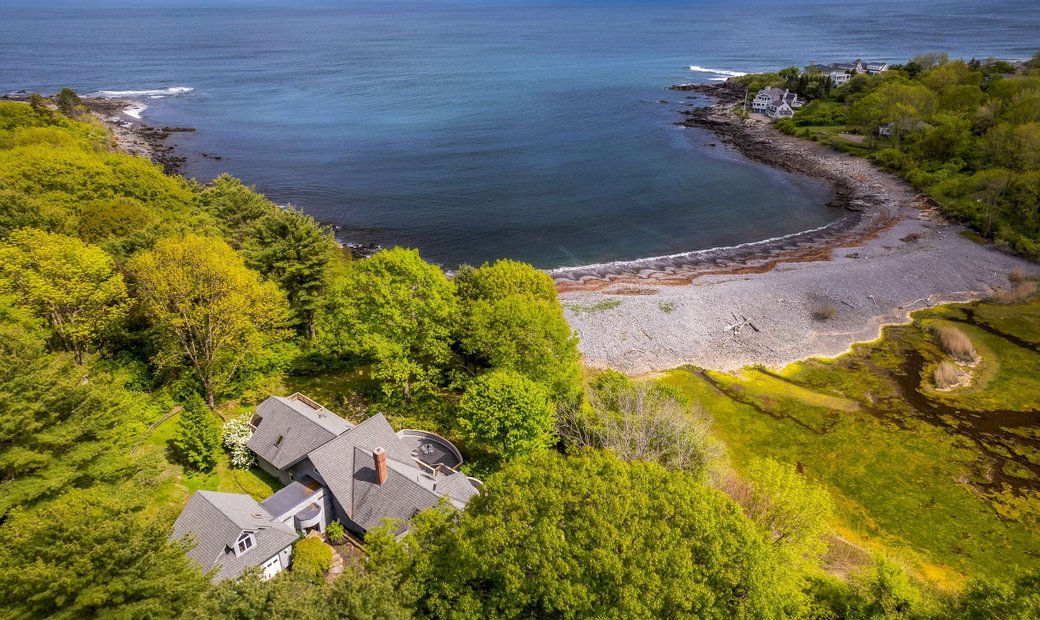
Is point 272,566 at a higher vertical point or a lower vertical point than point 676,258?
lower

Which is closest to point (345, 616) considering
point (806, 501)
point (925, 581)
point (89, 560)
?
point (89, 560)

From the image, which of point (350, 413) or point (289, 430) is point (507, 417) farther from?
point (289, 430)

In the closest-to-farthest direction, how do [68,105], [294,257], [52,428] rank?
1. [52,428]
2. [294,257]
3. [68,105]

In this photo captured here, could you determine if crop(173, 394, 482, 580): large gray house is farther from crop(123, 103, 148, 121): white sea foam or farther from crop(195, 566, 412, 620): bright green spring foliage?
crop(123, 103, 148, 121): white sea foam

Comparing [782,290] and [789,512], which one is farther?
[782,290]

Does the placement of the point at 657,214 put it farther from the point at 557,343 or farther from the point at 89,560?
the point at 89,560

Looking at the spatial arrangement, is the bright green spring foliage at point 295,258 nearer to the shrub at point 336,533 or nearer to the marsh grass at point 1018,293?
the shrub at point 336,533

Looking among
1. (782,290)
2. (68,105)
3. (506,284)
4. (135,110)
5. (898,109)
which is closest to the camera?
(506,284)

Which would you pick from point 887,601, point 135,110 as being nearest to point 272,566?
point 887,601

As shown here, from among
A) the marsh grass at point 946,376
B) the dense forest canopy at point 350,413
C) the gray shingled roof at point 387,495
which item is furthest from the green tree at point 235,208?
the marsh grass at point 946,376
